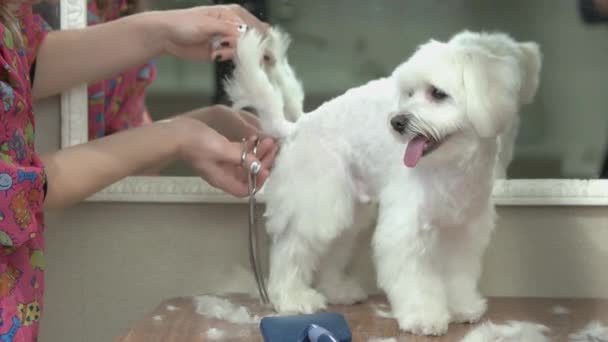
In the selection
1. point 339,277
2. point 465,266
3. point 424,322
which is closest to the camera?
point 424,322

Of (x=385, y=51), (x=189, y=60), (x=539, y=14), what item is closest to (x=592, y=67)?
(x=539, y=14)

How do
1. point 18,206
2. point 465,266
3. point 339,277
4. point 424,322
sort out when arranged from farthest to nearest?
1. point 339,277
2. point 465,266
3. point 424,322
4. point 18,206

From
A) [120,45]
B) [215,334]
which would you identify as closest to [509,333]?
[215,334]

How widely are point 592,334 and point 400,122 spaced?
0.39m

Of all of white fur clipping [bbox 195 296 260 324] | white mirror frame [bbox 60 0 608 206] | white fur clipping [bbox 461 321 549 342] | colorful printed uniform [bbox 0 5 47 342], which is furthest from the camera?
white mirror frame [bbox 60 0 608 206]

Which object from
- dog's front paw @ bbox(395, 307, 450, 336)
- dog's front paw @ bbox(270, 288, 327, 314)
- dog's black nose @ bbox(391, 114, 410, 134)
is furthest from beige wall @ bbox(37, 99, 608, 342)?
dog's black nose @ bbox(391, 114, 410, 134)

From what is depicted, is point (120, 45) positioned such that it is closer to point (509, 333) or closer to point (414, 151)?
point (414, 151)

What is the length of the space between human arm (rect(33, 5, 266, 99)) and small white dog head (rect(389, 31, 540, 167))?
0.95ft

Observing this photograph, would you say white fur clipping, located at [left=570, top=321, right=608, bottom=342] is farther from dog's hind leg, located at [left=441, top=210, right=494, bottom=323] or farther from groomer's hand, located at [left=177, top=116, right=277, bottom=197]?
groomer's hand, located at [left=177, top=116, right=277, bottom=197]

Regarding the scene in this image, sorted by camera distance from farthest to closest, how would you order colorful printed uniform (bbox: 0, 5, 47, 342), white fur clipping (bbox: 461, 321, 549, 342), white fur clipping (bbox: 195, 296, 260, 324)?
white fur clipping (bbox: 195, 296, 260, 324) → white fur clipping (bbox: 461, 321, 549, 342) → colorful printed uniform (bbox: 0, 5, 47, 342)

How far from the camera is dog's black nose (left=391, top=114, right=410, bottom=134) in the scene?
0.90 metres

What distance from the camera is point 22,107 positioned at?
894 mm

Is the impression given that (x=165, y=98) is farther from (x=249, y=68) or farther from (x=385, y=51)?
(x=385, y=51)

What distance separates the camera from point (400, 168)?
1004 mm
